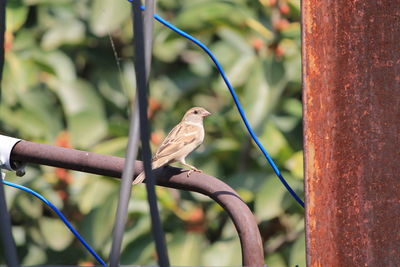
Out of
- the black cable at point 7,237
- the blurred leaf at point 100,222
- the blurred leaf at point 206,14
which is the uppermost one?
the blurred leaf at point 206,14

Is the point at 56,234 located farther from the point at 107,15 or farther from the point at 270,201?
the point at 270,201

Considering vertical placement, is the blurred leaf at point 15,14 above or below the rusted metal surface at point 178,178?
above

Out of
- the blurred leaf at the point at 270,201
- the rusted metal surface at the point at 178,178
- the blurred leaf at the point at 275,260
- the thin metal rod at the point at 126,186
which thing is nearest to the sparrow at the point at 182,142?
the blurred leaf at the point at 270,201

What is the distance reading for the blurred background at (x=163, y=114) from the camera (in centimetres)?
580

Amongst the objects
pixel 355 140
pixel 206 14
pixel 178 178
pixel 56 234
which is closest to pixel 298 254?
pixel 206 14

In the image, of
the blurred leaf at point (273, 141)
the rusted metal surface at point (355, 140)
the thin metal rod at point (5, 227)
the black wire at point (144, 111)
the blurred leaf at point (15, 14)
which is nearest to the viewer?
the black wire at point (144, 111)

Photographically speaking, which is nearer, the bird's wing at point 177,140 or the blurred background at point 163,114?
the bird's wing at point 177,140

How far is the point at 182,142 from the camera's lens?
5.41m

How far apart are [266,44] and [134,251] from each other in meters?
1.49

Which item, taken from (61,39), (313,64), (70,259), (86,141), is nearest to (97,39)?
(61,39)

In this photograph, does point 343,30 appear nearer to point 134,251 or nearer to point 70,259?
point 134,251

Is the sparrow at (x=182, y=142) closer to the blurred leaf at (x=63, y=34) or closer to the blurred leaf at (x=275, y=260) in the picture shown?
the blurred leaf at (x=275, y=260)

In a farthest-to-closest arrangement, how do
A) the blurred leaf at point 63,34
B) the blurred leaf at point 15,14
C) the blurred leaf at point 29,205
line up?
the blurred leaf at point 63,34 < the blurred leaf at point 15,14 < the blurred leaf at point 29,205

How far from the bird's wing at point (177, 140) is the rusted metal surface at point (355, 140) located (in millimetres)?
2409
